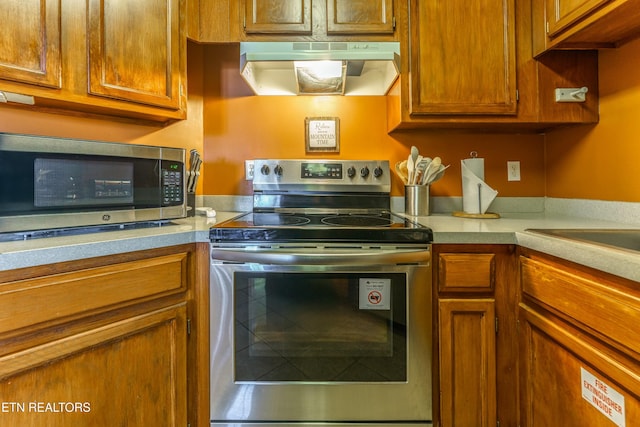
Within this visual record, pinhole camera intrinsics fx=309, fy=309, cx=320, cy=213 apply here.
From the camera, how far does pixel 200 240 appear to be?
110 cm

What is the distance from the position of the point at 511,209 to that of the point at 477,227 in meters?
0.72

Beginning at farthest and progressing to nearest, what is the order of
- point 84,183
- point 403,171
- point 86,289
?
point 403,171, point 84,183, point 86,289

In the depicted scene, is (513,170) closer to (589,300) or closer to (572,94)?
(572,94)

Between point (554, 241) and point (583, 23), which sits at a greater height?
point (583, 23)

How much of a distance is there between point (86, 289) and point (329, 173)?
3.86ft

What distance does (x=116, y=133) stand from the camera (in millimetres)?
1450

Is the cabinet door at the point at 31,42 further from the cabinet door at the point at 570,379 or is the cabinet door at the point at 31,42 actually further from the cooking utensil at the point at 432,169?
the cabinet door at the point at 570,379

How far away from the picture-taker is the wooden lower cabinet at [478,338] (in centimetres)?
108

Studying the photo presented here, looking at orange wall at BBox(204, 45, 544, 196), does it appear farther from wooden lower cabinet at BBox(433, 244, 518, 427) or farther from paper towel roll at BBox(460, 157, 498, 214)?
wooden lower cabinet at BBox(433, 244, 518, 427)

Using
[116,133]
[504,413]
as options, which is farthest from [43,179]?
[504,413]

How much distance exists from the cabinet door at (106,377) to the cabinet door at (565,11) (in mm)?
1789

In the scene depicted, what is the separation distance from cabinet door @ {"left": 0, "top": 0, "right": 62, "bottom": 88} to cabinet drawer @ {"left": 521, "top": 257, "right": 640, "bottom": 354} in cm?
172

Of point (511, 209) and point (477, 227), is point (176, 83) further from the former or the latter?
point (511, 209)

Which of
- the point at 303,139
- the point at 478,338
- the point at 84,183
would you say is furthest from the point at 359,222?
the point at 84,183
